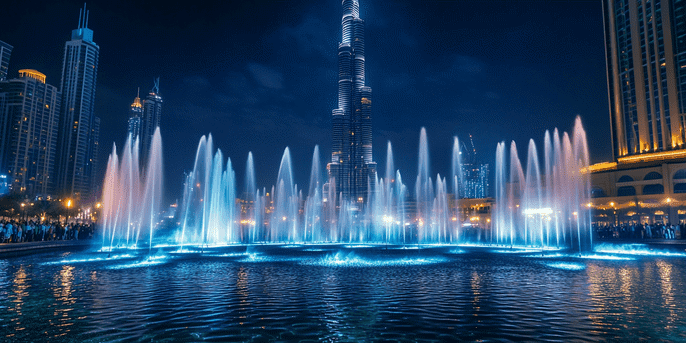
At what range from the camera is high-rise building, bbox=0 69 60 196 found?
465 feet

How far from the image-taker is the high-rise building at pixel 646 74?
78000 mm

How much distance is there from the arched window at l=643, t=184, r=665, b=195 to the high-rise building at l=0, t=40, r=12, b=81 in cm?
23220

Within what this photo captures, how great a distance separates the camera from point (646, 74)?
83500mm

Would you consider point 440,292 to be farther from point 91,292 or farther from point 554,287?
point 91,292

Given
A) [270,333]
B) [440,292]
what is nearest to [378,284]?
[440,292]

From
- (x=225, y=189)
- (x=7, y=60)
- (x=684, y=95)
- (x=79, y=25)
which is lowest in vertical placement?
(x=225, y=189)

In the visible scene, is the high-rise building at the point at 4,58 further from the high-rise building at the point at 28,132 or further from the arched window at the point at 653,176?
the arched window at the point at 653,176

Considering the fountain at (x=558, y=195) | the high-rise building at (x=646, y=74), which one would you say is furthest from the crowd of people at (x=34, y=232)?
the high-rise building at (x=646, y=74)

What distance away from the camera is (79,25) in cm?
17762

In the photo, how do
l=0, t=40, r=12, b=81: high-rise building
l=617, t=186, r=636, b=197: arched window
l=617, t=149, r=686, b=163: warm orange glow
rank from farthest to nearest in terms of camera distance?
Answer: l=0, t=40, r=12, b=81: high-rise building < l=617, t=149, r=686, b=163: warm orange glow < l=617, t=186, r=636, b=197: arched window

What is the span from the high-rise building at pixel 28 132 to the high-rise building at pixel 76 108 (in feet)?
16.3

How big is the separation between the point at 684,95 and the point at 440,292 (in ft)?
301

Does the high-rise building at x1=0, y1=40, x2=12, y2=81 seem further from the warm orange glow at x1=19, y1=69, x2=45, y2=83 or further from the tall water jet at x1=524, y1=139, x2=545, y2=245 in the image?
the tall water jet at x1=524, y1=139, x2=545, y2=245

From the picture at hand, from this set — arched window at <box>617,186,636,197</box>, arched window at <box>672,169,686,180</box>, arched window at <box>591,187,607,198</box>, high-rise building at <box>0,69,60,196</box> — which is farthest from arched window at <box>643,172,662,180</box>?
high-rise building at <box>0,69,60,196</box>
